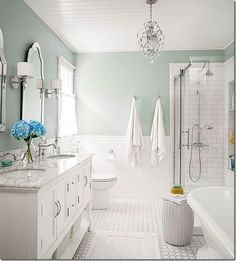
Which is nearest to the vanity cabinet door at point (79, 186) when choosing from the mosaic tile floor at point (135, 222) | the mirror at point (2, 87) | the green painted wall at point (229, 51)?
the mosaic tile floor at point (135, 222)

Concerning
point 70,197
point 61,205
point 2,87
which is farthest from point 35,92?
point 61,205

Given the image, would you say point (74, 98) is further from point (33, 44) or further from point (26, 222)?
point (26, 222)

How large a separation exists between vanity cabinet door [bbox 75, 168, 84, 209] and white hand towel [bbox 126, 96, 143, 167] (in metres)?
1.59

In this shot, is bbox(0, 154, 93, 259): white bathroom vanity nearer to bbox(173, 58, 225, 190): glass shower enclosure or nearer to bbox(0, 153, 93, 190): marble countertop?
bbox(0, 153, 93, 190): marble countertop

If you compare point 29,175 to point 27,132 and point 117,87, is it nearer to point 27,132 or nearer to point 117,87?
point 27,132

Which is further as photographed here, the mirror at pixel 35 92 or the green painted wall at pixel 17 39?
the mirror at pixel 35 92

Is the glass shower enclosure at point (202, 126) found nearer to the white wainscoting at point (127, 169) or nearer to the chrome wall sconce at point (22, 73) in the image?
the white wainscoting at point (127, 169)

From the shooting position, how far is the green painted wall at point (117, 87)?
13.4 feet

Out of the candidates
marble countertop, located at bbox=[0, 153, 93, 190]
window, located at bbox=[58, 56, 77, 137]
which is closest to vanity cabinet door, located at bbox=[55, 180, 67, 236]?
marble countertop, located at bbox=[0, 153, 93, 190]

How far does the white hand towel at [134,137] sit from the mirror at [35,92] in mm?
1469

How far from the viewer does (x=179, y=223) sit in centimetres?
241

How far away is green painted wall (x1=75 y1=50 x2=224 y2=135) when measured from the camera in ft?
13.4

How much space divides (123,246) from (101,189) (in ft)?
3.54

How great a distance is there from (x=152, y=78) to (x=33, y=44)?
2030mm
